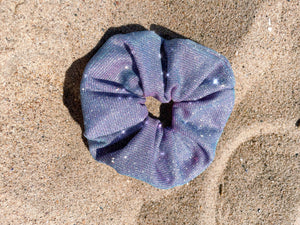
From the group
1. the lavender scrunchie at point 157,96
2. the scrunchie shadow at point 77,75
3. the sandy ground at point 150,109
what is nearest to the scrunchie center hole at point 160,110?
the sandy ground at point 150,109

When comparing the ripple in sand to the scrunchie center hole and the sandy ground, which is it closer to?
the sandy ground

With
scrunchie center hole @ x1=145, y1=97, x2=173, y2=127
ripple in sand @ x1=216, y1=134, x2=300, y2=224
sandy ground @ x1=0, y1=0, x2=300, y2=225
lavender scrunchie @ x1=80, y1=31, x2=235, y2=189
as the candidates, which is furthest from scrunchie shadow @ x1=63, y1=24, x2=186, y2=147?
ripple in sand @ x1=216, y1=134, x2=300, y2=224

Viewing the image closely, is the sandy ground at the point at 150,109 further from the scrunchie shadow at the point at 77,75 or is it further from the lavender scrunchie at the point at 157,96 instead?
the lavender scrunchie at the point at 157,96

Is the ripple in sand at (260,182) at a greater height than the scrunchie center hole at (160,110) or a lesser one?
lesser

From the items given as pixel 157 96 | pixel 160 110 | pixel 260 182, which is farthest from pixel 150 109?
pixel 260 182

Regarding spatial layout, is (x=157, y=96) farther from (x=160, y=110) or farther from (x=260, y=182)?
(x=260, y=182)

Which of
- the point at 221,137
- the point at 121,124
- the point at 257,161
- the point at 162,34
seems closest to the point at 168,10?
the point at 162,34

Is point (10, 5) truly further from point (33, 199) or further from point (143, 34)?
point (33, 199)
